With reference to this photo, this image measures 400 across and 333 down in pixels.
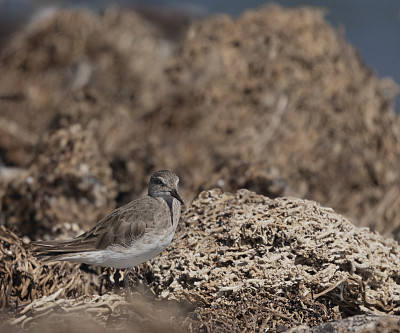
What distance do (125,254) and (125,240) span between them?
0.16m

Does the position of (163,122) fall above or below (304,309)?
above

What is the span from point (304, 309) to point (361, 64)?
10.3 m

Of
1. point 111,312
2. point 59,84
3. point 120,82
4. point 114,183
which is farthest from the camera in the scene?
point 59,84

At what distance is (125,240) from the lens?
17.8ft

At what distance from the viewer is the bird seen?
17.4ft

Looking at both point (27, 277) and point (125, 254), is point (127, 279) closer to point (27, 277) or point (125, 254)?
point (125, 254)

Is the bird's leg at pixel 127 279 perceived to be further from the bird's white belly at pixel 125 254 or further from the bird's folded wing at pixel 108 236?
the bird's folded wing at pixel 108 236

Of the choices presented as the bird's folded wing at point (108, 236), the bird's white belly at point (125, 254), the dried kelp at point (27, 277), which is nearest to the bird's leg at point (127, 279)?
the bird's white belly at point (125, 254)

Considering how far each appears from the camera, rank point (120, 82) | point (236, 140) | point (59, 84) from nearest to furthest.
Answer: point (236, 140), point (120, 82), point (59, 84)

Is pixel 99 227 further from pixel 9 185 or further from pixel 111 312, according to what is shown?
pixel 9 185

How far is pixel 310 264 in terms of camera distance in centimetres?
521

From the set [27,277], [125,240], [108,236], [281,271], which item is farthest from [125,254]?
[281,271]

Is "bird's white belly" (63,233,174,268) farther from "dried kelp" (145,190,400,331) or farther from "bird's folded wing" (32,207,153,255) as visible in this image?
"dried kelp" (145,190,400,331)

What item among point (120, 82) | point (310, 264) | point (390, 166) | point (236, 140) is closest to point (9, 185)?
point (310, 264)
